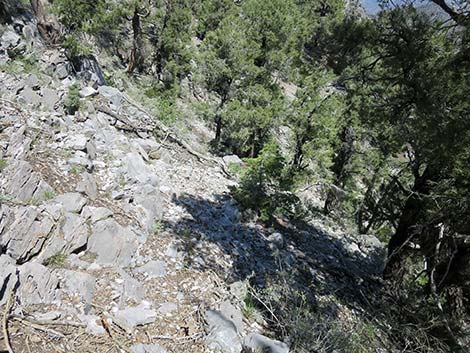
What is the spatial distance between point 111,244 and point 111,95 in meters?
5.87

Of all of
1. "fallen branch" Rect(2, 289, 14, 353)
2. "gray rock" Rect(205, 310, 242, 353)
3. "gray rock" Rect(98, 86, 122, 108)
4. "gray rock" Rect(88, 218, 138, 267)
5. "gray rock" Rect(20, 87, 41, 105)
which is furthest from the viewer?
"gray rock" Rect(98, 86, 122, 108)

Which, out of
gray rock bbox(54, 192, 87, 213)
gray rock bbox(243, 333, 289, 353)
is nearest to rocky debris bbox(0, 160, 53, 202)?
gray rock bbox(54, 192, 87, 213)

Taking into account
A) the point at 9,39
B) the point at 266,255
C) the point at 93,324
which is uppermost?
the point at 9,39

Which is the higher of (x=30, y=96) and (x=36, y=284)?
(x=30, y=96)

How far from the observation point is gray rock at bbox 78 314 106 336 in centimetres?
374

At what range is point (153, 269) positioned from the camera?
5023mm

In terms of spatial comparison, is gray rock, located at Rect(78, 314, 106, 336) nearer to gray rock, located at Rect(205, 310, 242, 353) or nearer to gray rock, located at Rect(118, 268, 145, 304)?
gray rock, located at Rect(118, 268, 145, 304)

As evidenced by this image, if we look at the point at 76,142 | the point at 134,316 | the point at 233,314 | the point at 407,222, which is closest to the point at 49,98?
the point at 76,142

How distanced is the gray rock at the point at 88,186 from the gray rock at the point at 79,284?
1.71 metres

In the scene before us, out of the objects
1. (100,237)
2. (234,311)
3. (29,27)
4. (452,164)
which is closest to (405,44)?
(452,164)

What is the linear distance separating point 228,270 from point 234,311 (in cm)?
117

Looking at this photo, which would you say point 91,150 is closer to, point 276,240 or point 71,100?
point 71,100

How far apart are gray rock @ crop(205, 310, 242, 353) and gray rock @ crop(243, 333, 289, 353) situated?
0.42 feet

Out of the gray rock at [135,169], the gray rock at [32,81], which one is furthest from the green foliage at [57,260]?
the gray rock at [32,81]
